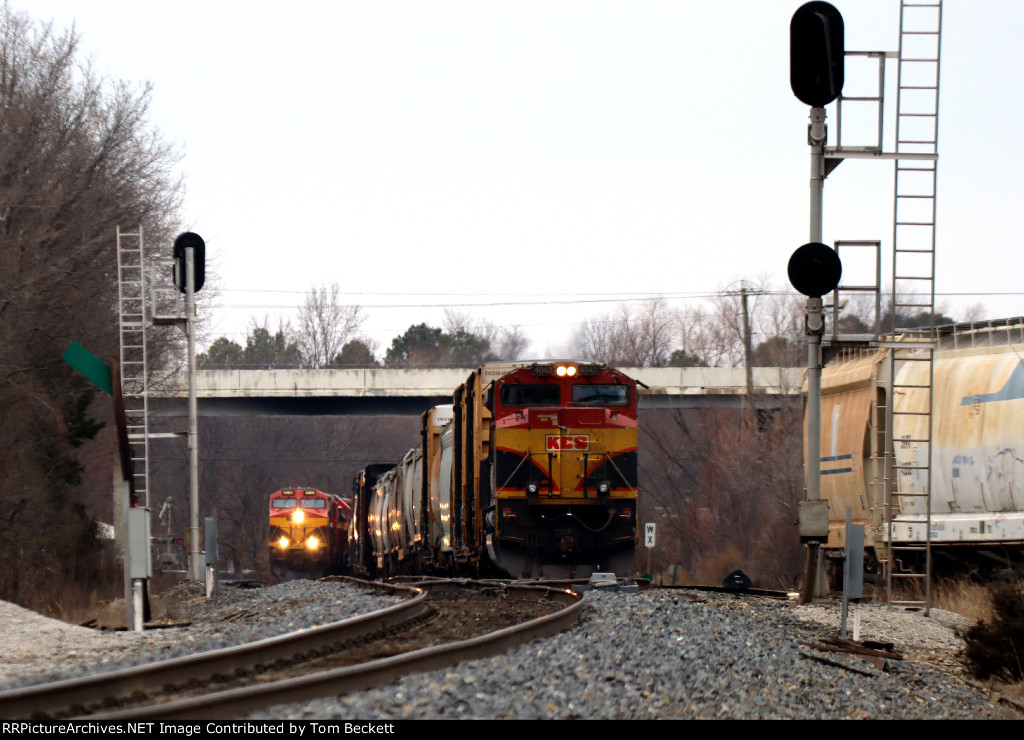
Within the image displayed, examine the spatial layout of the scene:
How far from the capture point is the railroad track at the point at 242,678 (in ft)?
18.8

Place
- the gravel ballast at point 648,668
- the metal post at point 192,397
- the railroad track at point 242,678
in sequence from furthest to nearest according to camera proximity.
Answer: the metal post at point 192,397 → the gravel ballast at point 648,668 → the railroad track at point 242,678

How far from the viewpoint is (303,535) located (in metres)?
43.5

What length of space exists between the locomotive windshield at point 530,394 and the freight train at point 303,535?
2769 cm

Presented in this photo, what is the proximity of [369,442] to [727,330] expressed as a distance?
3609 cm

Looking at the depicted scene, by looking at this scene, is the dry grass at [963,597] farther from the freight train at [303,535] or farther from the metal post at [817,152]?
the freight train at [303,535]

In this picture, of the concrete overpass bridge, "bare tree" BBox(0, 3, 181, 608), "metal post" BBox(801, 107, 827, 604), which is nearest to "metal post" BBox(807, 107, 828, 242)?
"metal post" BBox(801, 107, 827, 604)

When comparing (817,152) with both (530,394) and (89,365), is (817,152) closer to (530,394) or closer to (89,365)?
(530,394)

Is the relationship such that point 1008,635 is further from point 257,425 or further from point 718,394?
point 257,425

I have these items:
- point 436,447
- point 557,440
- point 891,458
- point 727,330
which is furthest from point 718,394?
point 891,458

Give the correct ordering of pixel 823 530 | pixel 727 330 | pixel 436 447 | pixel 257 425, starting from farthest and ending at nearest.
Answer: pixel 257 425 < pixel 727 330 < pixel 436 447 < pixel 823 530

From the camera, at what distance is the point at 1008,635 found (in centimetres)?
899

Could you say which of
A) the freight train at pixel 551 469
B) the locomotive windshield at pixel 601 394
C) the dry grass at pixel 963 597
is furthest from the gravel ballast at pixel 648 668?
the locomotive windshield at pixel 601 394

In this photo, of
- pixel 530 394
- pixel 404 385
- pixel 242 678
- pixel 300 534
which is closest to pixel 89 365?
pixel 530 394

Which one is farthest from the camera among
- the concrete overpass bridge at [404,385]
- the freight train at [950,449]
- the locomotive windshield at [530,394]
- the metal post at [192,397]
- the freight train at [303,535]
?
the concrete overpass bridge at [404,385]
